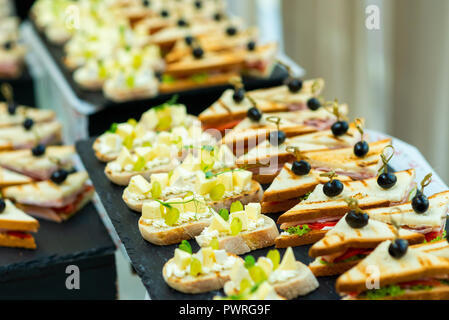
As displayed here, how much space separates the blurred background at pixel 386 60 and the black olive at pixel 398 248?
3.26m

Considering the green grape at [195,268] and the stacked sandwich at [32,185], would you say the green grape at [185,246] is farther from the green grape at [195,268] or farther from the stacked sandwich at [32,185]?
the stacked sandwich at [32,185]

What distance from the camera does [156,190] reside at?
10.9ft

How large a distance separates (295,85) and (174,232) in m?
1.57

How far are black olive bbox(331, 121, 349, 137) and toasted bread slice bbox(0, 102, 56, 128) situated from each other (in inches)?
90.9

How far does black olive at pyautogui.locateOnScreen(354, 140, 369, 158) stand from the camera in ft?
11.2

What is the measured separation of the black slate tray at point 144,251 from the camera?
2678 mm

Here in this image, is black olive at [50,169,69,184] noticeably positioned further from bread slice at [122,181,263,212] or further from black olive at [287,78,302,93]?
black olive at [287,78,302,93]

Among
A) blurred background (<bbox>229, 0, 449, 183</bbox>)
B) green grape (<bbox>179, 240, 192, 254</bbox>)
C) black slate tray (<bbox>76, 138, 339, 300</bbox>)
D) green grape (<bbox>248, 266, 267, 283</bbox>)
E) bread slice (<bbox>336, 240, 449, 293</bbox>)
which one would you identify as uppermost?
bread slice (<bbox>336, 240, 449, 293</bbox>)

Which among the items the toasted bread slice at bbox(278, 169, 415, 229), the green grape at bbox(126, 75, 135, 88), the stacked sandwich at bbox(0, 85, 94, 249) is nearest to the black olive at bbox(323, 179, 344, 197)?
the toasted bread slice at bbox(278, 169, 415, 229)

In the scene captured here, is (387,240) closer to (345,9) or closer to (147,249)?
(147,249)

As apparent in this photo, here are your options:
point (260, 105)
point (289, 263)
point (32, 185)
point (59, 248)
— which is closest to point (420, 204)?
point (289, 263)

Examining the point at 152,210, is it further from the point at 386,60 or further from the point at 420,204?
the point at 386,60

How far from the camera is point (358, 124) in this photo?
141 inches
